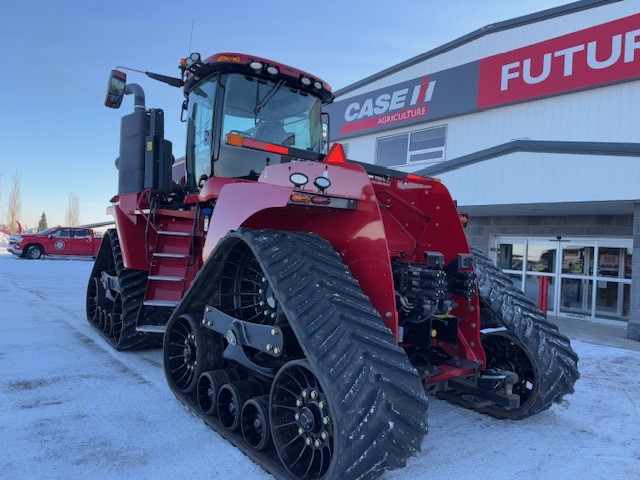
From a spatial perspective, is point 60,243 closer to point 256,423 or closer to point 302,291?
point 256,423

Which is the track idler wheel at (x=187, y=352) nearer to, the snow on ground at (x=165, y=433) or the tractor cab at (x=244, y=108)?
the snow on ground at (x=165, y=433)

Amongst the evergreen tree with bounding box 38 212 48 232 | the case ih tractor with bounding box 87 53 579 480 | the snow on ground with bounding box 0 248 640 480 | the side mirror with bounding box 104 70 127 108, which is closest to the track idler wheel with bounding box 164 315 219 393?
the case ih tractor with bounding box 87 53 579 480

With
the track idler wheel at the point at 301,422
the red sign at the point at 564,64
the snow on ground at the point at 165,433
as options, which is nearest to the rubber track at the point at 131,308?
the snow on ground at the point at 165,433

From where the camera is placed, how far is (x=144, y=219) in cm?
546

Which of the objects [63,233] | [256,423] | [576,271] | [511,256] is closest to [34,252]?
[63,233]

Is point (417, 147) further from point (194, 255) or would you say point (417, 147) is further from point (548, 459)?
point (548, 459)

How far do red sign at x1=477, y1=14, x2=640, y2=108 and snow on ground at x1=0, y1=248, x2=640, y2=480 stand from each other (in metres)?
6.46

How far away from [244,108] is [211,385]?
2483 mm

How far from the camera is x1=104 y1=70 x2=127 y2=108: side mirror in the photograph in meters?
4.97

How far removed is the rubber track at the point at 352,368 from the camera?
2326 mm

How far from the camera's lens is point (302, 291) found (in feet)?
8.98

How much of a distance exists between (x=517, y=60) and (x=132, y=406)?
10713mm

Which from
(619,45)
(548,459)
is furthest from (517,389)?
(619,45)

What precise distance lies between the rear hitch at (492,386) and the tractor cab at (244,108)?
2448 mm
